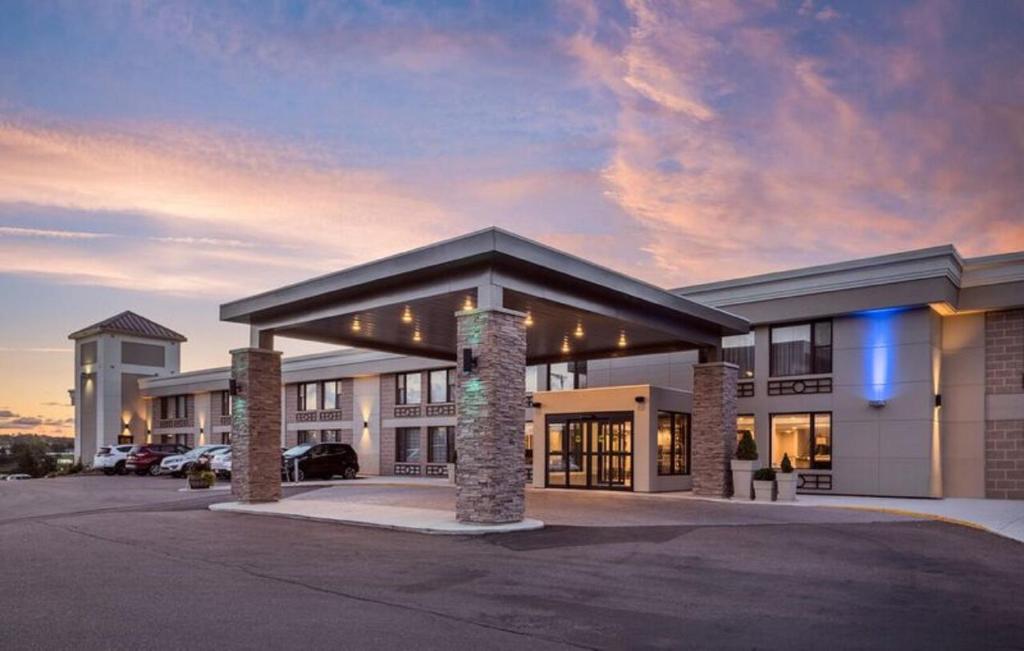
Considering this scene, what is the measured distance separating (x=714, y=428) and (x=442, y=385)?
52.7 ft

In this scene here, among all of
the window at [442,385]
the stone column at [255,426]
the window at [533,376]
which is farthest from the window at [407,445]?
the stone column at [255,426]

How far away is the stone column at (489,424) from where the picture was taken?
15602 millimetres

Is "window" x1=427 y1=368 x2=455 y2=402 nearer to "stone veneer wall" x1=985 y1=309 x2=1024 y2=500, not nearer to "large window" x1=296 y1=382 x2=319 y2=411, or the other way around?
"large window" x1=296 y1=382 x2=319 y2=411

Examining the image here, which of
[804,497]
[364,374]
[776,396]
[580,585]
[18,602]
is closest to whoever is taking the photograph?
[18,602]

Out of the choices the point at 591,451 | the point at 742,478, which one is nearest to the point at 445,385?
the point at 591,451

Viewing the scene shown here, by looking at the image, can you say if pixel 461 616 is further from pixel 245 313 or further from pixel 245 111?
pixel 245 313

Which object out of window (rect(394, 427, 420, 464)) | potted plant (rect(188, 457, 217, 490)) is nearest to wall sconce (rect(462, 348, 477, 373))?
potted plant (rect(188, 457, 217, 490))

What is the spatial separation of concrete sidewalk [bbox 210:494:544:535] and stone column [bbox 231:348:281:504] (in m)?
0.50

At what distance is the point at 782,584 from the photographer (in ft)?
32.8

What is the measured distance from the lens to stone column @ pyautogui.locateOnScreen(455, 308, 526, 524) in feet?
51.2

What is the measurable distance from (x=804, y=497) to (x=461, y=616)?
1826 centimetres

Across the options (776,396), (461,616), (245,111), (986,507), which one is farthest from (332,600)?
(776,396)

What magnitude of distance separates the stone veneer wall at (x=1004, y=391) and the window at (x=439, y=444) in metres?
20.4

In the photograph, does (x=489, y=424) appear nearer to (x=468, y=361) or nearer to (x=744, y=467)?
(x=468, y=361)
